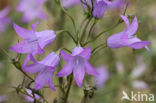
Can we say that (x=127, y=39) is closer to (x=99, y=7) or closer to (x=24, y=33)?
(x=99, y=7)

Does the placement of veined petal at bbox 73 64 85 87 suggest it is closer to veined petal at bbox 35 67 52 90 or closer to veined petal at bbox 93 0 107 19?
veined petal at bbox 35 67 52 90

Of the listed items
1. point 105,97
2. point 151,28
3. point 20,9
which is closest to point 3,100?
point 105,97

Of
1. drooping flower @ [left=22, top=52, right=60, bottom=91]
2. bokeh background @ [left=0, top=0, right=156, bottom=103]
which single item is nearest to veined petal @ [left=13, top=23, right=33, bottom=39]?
drooping flower @ [left=22, top=52, right=60, bottom=91]

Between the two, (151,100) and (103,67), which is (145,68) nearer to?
(103,67)

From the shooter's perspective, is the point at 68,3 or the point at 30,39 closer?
the point at 30,39

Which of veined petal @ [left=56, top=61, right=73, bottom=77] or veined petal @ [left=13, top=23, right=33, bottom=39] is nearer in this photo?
veined petal @ [left=56, top=61, right=73, bottom=77]

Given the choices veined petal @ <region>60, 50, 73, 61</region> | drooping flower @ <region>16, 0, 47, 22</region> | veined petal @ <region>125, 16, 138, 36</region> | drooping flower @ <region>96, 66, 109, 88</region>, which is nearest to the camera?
veined petal @ <region>60, 50, 73, 61</region>

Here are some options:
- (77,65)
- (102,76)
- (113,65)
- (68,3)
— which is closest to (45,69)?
(77,65)
